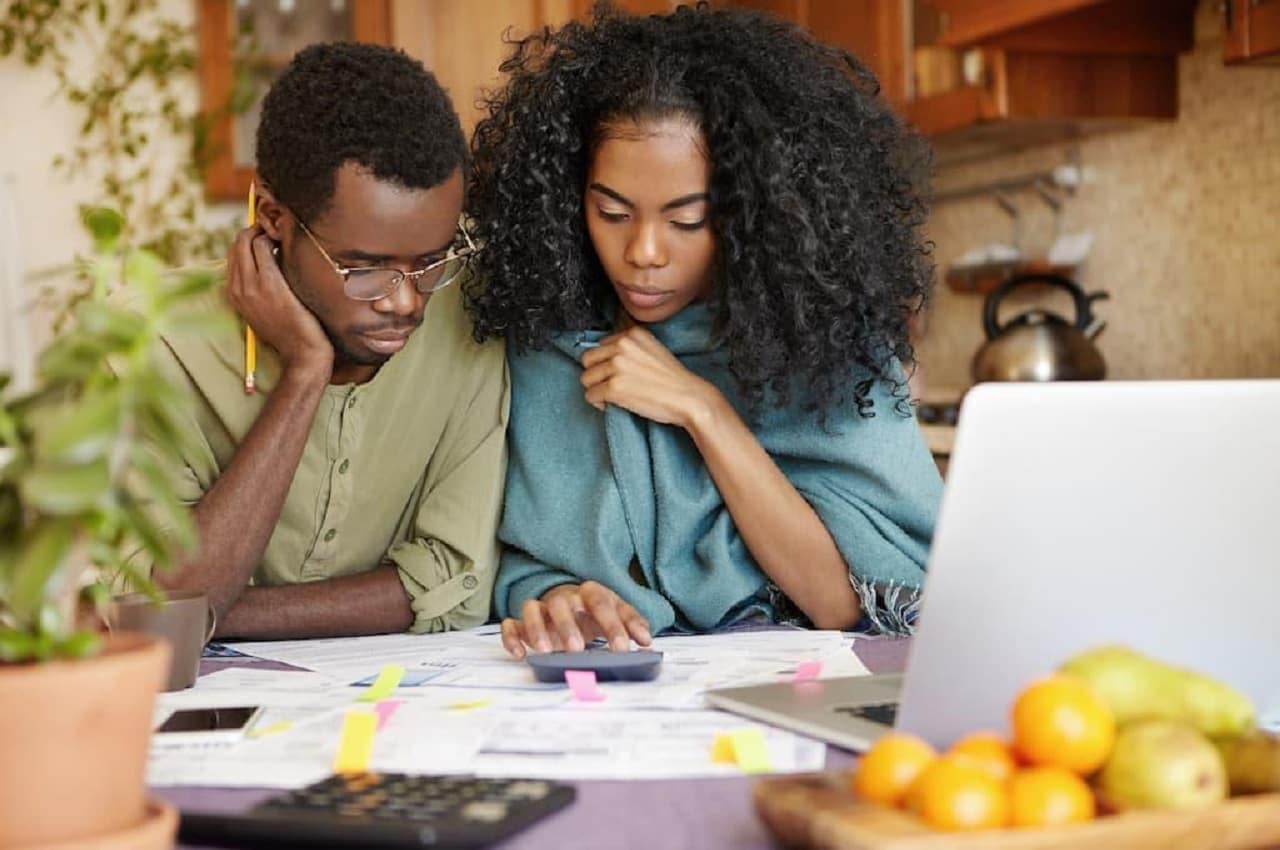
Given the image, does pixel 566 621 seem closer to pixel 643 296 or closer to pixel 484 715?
pixel 484 715

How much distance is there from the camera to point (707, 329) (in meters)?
1.66

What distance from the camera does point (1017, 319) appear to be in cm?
300

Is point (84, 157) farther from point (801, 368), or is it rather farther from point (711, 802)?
point (711, 802)

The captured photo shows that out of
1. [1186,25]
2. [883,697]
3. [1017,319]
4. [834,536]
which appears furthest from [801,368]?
[1186,25]

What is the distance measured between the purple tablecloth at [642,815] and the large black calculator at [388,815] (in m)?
0.01

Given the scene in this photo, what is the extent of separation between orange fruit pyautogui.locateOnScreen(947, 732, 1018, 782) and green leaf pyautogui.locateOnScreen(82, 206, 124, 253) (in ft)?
1.55

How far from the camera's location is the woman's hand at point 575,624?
132 centimetres

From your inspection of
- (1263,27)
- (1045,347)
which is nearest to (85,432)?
(1263,27)

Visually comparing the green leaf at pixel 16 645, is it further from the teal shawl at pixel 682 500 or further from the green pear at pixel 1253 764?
the teal shawl at pixel 682 500

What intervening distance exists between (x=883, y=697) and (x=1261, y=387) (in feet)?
1.13

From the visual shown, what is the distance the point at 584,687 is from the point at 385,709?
0.47 feet

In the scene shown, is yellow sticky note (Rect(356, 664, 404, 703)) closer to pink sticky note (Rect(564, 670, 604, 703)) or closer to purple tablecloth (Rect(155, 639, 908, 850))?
pink sticky note (Rect(564, 670, 604, 703))

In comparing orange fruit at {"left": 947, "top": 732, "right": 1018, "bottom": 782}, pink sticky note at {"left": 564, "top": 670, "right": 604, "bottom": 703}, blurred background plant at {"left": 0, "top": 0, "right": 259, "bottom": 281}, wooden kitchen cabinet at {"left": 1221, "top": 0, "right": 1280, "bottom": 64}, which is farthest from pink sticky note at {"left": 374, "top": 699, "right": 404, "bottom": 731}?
blurred background plant at {"left": 0, "top": 0, "right": 259, "bottom": 281}

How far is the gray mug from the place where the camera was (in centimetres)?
120
